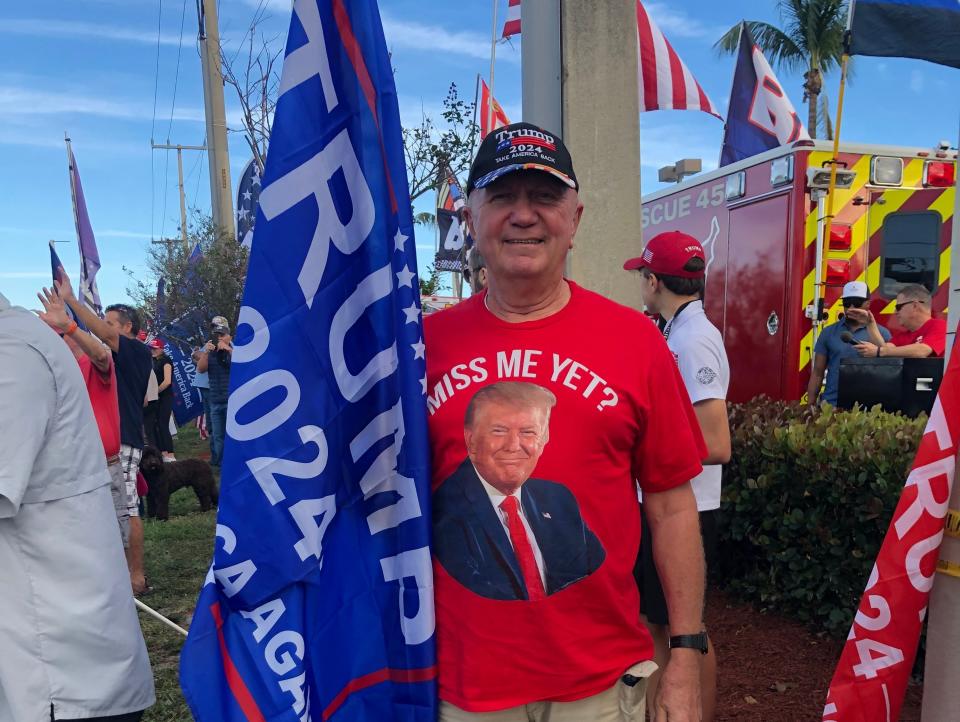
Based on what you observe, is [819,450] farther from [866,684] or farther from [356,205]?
[356,205]

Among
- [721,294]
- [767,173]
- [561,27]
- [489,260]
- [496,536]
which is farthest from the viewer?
[721,294]

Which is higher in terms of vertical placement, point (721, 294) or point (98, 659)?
point (721, 294)

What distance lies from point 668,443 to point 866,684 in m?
0.79

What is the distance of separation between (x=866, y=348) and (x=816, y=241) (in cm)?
93

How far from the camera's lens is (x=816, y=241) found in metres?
6.34

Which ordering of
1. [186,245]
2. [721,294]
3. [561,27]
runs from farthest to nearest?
1. [186,245]
2. [721,294]
3. [561,27]

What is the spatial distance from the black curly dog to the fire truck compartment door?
5681 millimetres

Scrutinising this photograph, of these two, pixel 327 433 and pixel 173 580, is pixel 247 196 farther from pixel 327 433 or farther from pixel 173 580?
pixel 327 433

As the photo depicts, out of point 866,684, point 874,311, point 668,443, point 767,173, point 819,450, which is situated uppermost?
point 767,173

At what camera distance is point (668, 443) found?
6.61 ft

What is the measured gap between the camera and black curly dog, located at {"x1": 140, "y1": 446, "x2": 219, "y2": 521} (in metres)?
8.84

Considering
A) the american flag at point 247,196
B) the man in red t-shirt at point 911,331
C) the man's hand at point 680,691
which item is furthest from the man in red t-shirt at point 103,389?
the american flag at point 247,196

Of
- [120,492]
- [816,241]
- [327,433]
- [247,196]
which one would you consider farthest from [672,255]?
[247,196]

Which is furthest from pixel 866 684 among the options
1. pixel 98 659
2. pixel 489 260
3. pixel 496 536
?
pixel 98 659
